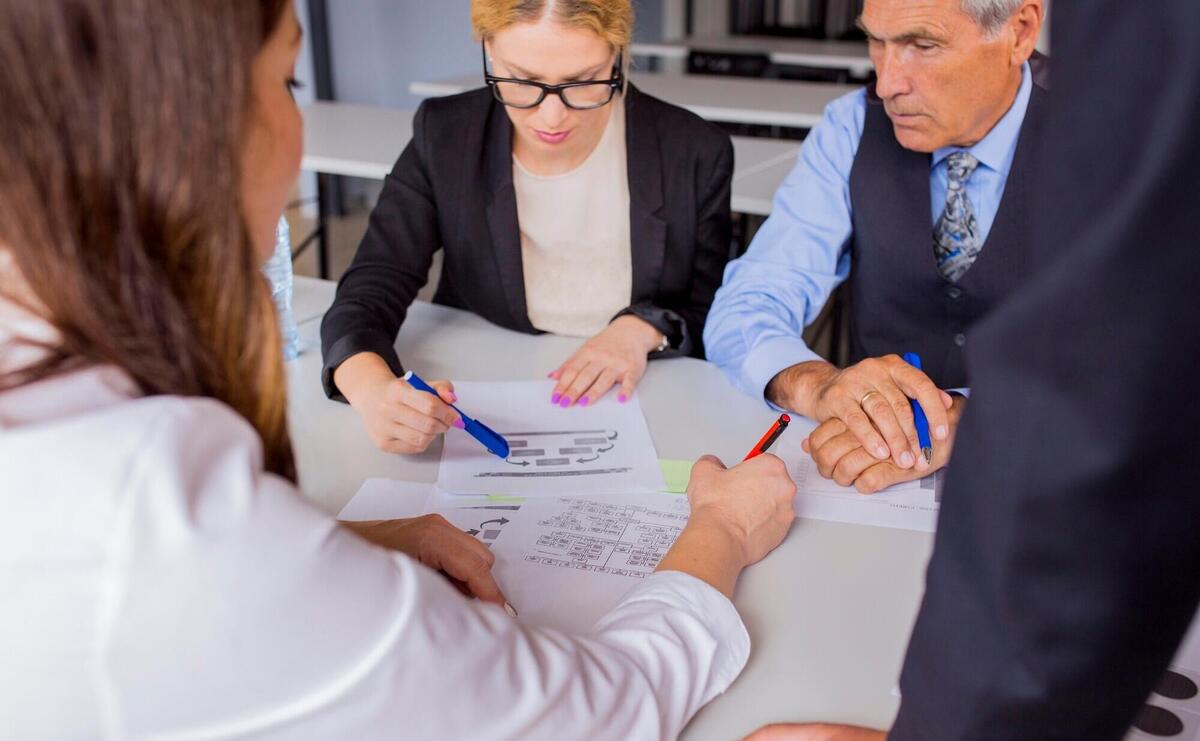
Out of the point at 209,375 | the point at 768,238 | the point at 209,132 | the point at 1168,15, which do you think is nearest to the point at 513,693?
the point at 209,375

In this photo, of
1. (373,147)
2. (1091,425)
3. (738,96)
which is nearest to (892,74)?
(1091,425)

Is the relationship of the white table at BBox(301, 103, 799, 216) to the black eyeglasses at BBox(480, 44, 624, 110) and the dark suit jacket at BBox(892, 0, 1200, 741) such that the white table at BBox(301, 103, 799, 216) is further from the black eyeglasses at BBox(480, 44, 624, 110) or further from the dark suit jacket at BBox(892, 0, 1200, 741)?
the dark suit jacket at BBox(892, 0, 1200, 741)

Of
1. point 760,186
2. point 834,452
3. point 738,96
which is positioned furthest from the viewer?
point 738,96

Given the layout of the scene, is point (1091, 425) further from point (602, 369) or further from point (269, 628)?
point (602, 369)

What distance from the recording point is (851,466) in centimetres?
124

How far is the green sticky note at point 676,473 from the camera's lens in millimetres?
1229

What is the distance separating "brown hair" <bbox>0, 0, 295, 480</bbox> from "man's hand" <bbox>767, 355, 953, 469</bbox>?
32.8 inches

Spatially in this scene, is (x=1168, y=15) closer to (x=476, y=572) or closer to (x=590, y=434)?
(x=476, y=572)

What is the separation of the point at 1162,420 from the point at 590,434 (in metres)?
0.94

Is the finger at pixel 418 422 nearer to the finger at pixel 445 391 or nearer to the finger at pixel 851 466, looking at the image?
the finger at pixel 445 391

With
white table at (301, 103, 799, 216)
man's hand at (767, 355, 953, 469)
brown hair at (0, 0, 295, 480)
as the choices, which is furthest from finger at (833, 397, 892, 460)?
white table at (301, 103, 799, 216)

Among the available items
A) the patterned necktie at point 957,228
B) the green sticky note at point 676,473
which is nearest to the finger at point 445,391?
the green sticky note at point 676,473

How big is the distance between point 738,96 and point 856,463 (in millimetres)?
2582

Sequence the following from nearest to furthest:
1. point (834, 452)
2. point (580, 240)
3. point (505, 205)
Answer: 1. point (834, 452)
2. point (505, 205)
3. point (580, 240)
